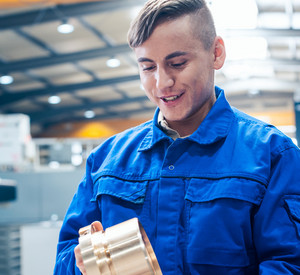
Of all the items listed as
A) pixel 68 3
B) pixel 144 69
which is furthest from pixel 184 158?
pixel 68 3

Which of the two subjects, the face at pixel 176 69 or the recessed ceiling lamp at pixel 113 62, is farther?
the recessed ceiling lamp at pixel 113 62

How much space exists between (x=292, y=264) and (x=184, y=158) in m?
0.32

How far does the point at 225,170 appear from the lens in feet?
3.14

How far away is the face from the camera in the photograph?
0.97 meters

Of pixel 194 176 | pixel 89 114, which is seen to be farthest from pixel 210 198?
pixel 89 114

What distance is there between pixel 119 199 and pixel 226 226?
27 cm

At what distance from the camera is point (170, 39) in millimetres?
965

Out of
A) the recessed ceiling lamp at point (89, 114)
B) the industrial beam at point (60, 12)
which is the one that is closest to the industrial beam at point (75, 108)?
the recessed ceiling lamp at point (89, 114)

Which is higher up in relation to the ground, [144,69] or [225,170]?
[144,69]

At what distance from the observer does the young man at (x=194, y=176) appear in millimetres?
907

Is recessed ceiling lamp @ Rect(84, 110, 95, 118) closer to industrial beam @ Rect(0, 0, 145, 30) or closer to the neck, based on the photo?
industrial beam @ Rect(0, 0, 145, 30)

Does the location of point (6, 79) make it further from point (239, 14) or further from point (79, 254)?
point (79, 254)

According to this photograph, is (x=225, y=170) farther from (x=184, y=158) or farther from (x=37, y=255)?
(x=37, y=255)

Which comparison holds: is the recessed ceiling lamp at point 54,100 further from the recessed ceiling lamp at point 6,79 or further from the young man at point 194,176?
the young man at point 194,176
